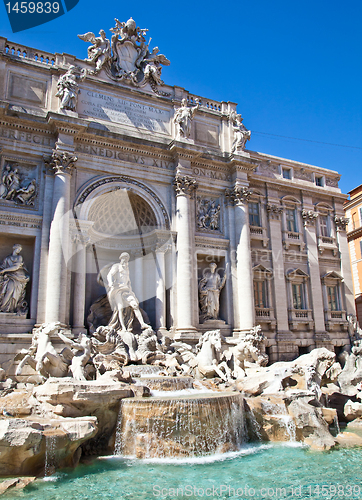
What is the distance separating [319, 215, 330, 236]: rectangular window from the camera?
25.1 m

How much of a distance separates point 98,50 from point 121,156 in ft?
16.8

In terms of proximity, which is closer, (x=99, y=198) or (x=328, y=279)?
(x=99, y=198)

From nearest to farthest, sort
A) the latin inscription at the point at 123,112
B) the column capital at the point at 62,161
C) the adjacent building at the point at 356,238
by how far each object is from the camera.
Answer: the column capital at the point at 62,161
the latin inscription at the point at 123,112
the adjacent building at the point at 356,238

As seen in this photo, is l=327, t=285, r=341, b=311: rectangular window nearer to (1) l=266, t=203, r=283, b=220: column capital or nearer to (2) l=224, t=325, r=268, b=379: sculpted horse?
(1) l=266, t=203, r=283, b=220: column capital

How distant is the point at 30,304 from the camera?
1653cm

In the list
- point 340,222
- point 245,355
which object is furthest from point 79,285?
point 340,222

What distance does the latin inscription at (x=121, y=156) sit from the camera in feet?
61.0

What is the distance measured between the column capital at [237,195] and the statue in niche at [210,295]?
3.44 m

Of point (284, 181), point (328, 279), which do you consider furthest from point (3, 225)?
point (328, 279)

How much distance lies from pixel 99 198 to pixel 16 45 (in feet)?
24.2

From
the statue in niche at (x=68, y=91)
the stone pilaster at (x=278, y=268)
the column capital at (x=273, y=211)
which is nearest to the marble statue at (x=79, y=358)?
the statue in niche at (x=68, y=91)

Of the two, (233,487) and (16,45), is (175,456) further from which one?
(16,45)

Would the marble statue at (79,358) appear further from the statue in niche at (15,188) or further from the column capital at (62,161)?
the column capital at (62,161)

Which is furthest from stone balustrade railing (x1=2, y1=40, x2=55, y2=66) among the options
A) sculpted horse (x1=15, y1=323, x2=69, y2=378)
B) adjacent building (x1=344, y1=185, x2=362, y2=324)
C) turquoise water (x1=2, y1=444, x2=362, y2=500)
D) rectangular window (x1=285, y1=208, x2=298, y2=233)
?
adjacent building (x1=344, y1=185, x2=362, y2=324)
